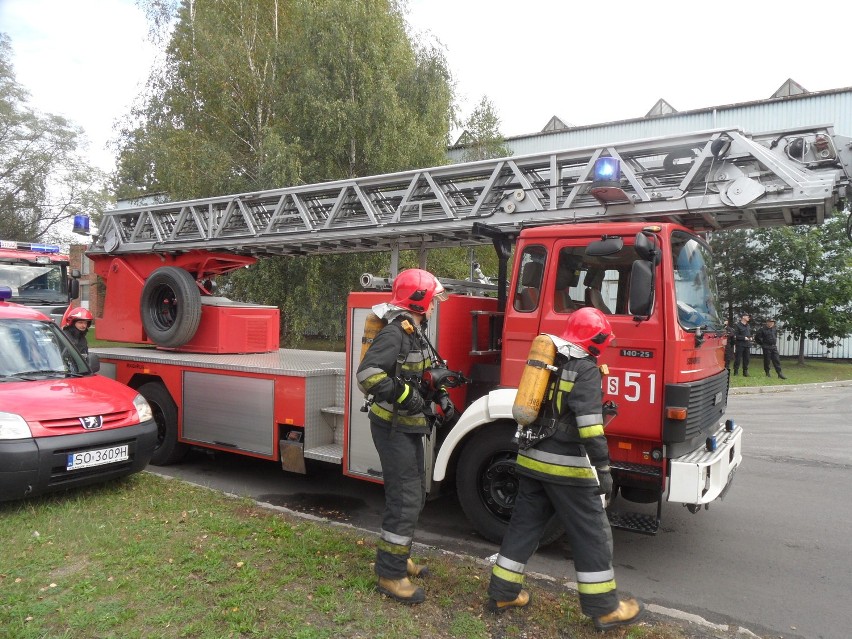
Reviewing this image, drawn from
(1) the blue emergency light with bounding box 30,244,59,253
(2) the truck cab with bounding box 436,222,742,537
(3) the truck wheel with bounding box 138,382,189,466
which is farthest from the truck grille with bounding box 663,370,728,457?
(1) the blue emergency light with bounding box 30,244,59,253

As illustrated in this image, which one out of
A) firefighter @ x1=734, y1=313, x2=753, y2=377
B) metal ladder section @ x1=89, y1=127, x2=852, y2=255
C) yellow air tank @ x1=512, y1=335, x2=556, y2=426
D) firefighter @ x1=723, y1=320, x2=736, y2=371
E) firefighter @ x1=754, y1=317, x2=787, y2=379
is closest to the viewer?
yellow air tank @ x1=512, y1=335, x2=556, y2=426

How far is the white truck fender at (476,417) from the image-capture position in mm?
4375

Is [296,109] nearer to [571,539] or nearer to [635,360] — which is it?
[635,360]

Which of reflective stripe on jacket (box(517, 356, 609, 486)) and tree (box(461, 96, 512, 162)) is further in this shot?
tree (box(461, 96, 512, 162))

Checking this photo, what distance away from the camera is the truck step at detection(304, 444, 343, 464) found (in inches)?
214

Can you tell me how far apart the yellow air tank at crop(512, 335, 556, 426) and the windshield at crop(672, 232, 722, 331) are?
1251 millimetres

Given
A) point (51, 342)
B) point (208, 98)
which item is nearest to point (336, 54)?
point (208, 98)

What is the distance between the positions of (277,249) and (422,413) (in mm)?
4094

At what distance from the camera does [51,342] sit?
6.04m

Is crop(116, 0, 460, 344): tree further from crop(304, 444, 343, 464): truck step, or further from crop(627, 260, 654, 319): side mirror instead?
crop(627, 260, 654, 319): side mirror

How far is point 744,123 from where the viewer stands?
20438mm

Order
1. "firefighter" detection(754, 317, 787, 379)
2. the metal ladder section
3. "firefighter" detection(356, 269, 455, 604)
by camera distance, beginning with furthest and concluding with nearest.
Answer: "firefighter" detection(754, 317, 787, 379) < the metal ladder section < "firefighter" detection(356, 269, 455, 604)

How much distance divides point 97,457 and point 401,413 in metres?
2.94

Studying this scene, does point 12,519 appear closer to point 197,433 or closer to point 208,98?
point 197,433
